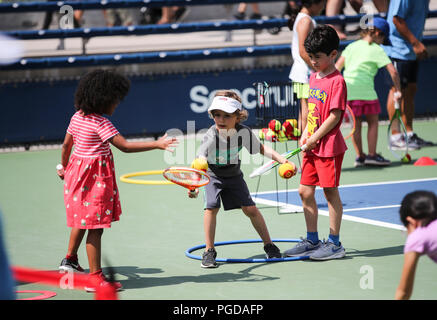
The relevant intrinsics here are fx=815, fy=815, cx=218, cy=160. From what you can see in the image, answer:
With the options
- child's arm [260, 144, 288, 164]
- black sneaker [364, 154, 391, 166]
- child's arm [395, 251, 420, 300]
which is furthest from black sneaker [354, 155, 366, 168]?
child's arm [395, 251, 420, 300]

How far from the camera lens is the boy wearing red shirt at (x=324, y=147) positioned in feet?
20.3

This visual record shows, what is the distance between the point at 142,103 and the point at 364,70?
4202 millimetres

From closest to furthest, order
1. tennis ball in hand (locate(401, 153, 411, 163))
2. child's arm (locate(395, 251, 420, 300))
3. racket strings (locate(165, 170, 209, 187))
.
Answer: child's arm (locate(395, 251, 420, 300)) → racket strings (locate(165, 170, 209, 187)) → tennis ball in hand (locate(401, 153, 411, 163))

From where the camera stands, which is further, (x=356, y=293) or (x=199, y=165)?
(x=199, y=165)

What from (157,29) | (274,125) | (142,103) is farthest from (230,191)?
(157,29)

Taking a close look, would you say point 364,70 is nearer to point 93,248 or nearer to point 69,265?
point 69,265

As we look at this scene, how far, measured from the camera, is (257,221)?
6.23 metres

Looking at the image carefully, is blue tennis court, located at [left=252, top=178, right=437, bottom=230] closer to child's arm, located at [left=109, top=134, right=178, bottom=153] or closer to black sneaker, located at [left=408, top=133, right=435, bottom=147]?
black sneaker, located at [left=408, top=133, right=435, bottom=147]

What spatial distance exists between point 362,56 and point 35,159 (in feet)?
16.4

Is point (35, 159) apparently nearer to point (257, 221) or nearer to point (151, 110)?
point (151, 110)

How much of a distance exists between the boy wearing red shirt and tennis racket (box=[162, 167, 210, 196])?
33.3 inches

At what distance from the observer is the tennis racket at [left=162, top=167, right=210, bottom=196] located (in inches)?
226

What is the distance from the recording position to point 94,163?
5.54m

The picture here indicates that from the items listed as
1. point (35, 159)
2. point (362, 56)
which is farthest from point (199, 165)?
point (35, 159)
